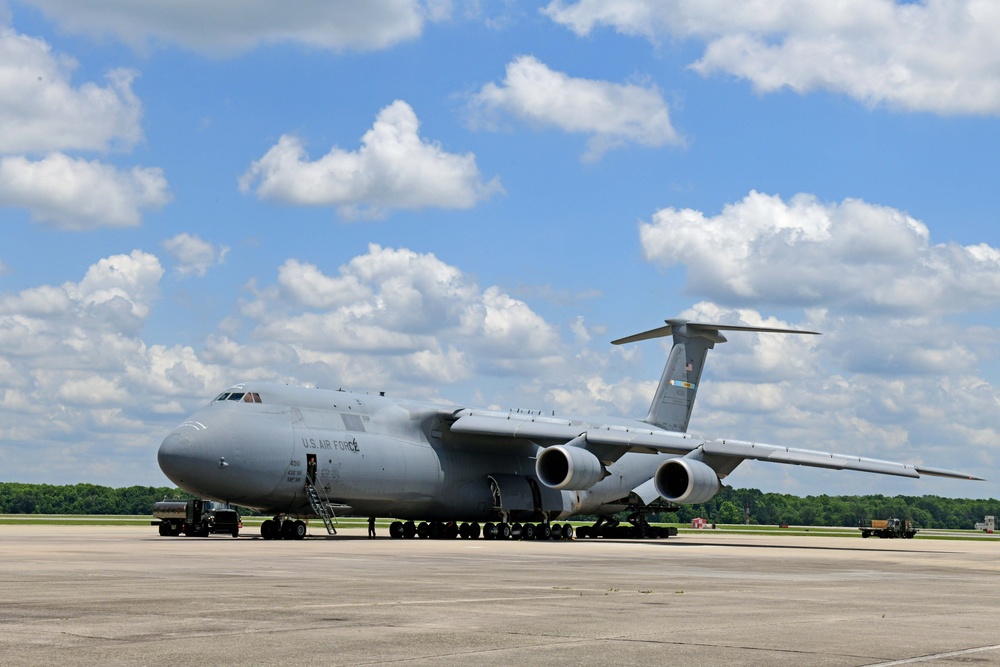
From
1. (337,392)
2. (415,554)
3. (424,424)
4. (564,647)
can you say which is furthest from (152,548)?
(564,647)

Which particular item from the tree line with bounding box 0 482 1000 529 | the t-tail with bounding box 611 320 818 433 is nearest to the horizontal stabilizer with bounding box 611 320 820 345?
the t-tail with bounding box 611 320 818 433

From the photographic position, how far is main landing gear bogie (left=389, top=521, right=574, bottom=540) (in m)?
40.6

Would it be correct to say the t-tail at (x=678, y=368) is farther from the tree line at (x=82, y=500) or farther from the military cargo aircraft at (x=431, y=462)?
the tree line at (x=82, y=500)

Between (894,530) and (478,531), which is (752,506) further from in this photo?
(478,531)

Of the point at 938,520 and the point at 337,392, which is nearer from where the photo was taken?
the point at 337,392

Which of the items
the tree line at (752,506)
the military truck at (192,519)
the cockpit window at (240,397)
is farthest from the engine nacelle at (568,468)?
the tree line at (752,506)

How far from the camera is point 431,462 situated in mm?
39875

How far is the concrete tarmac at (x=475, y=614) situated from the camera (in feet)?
30.4

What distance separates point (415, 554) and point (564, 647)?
1731 centimetres

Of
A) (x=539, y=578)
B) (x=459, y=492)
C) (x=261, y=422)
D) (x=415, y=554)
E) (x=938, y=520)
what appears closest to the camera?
(x=539, y=578)

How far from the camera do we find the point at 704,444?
1596 inches

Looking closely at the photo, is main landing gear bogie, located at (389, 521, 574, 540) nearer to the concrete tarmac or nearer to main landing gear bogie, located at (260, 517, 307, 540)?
main landing gear bogie, located at (260, 517, 307, 540)

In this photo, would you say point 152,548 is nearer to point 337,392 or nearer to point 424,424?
point 337,392

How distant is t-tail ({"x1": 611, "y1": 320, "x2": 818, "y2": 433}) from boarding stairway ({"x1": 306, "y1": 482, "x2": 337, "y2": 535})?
17.6m
